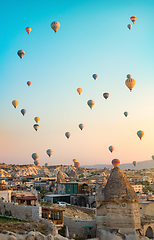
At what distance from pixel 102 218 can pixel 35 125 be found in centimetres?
3975

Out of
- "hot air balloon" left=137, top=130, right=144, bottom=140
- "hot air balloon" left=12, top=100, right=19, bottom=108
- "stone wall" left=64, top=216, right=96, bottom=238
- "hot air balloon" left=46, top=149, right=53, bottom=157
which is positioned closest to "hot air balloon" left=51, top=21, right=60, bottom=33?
"hot air balloon" left=12, top=100, right=19, bottom=108

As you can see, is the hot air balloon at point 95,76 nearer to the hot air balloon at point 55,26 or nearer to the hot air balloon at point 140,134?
the hot air balloon at point 55,26

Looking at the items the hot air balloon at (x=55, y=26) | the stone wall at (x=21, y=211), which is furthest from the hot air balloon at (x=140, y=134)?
the stone wall at (x=21, y=211)

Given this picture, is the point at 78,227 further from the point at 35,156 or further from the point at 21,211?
the point at 35,156

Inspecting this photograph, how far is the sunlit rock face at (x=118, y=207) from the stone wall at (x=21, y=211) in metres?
5.50

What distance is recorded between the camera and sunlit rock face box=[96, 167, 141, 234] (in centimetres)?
2609

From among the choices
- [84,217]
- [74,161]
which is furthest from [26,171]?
[84,217]

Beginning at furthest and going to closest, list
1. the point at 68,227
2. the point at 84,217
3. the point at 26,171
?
the point at 26,171, the point at 84,217, the point at 68,227

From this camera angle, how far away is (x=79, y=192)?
5153cm

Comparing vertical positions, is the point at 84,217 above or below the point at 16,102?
below

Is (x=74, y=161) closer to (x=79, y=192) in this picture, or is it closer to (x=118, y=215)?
(x=79, y=192)

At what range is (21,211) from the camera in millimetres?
28203

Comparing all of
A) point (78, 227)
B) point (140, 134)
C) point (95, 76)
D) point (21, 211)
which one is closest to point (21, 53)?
point (95, 76)

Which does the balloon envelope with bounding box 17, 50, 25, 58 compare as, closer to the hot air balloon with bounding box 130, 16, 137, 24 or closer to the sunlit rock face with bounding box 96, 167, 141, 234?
the hot air balloon with bounding box 130, 16, 137, 24
